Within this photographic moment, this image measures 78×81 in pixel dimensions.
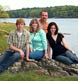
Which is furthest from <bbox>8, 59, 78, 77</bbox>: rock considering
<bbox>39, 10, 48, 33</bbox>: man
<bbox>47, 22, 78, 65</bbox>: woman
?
<bbox>39, 10, 48, 33</bbox>: man

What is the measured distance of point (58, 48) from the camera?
10.6 m

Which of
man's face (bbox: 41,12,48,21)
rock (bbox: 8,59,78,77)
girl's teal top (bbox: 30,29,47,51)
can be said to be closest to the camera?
rock (bbox: 8,59,78,77)

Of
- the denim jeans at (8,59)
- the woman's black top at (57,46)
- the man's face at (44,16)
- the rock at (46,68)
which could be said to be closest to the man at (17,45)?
the denim jeans at (8,59)

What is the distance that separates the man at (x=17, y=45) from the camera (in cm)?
1020

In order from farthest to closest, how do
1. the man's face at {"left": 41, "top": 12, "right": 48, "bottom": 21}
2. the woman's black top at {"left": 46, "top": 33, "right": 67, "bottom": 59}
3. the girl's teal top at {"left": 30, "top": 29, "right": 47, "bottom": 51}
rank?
the man's face at {"left": 41, "top": 12, "right": 48, "bottom": 21} → the woman's black top at {"left": 46, "top": 33, "right": 67, "bottom": 59} → the girl's teal top at {"left": 30, "top": 29, "right": 47, "bottom": 51}

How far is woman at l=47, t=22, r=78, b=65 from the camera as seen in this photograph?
10.5m

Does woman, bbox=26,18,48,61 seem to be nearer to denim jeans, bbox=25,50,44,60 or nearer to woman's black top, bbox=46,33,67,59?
denim jeans, bbox=25,50,44,60

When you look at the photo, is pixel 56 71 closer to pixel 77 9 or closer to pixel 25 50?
pixel 25 50

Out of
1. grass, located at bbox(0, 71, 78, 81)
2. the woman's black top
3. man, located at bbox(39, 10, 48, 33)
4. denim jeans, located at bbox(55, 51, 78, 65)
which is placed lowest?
grass, located at bbox(0, 71, 78, 81)

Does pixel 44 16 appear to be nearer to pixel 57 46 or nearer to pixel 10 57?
pixel 57 46

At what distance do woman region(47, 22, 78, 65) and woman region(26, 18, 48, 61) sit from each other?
0.35 m

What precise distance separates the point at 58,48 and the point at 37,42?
63cm

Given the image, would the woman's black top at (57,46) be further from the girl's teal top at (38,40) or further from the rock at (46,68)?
the rock at (46,68)

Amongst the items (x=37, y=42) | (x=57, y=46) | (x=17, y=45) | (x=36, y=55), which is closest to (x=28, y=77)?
(x=36, y=55)
